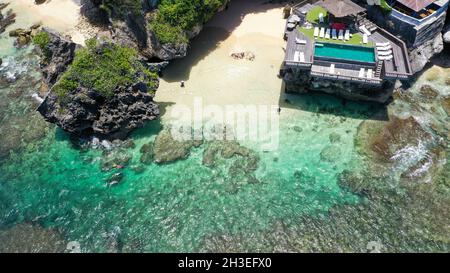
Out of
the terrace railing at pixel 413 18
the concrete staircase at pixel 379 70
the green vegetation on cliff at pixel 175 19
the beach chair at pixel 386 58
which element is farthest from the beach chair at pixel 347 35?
the green vegetation on cliff at pixel 175 19

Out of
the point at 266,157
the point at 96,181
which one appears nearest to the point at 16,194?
the point at 96,181

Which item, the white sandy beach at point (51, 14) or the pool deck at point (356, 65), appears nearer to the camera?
the pool deck at point (356, 65)

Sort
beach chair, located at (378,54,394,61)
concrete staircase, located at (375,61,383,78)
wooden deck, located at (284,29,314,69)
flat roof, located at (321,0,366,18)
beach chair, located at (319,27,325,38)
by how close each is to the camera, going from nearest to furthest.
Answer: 1. concrete staircase, located at (375,61,383,78)
2. beach chair, located at (378,54,394,61)
3. wooden deck, located at (284,29,314,69)
4. flat roof, located at (321,0,366,18)
5. beach chair, located at (319,27,325,38)

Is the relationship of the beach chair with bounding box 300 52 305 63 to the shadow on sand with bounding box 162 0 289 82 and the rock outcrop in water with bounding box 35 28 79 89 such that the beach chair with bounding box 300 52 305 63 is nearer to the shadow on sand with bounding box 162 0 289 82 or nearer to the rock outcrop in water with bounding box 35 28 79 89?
the shadow on sand with bounding box 162 0 289 82

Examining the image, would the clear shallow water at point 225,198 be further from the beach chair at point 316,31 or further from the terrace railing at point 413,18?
the terrace railing at point 413,18

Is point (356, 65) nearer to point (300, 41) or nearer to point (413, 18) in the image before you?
point (300, 41)

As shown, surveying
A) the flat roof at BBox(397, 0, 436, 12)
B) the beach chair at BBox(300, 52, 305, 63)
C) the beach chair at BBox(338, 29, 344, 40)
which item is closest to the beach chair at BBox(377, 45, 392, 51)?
the beach chair at BBox(338, 29, 344, 40)
